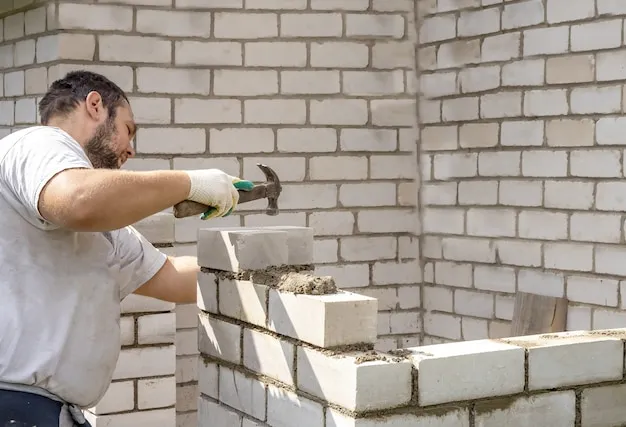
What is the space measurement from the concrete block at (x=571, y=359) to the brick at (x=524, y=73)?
2.68 meters

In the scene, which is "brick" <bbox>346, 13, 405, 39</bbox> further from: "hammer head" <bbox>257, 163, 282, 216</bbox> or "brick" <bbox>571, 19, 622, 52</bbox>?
"hammer head" <bbox>257, 163, 282, 216</bbox>

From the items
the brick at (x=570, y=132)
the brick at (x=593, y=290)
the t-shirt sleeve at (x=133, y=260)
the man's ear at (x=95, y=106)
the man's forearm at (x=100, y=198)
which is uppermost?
the brick at (x=570, y=132)

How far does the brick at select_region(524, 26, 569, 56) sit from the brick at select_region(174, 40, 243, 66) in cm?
157

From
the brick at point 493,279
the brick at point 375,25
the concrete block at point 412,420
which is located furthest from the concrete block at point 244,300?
the brick at point 375,25

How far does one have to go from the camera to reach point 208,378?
2.86 meters

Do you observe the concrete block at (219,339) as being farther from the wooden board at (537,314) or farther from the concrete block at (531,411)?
the wooden board at (537,314)

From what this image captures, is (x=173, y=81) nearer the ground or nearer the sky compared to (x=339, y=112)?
nearer the sky

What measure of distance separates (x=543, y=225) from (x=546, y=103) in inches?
25.3

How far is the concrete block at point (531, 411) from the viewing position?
2.33 meters

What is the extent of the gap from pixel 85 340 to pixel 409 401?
963 millimetres

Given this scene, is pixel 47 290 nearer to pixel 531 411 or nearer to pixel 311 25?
pixel 531 411

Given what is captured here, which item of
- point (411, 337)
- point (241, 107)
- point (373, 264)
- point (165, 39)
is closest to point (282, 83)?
point (241, 107)

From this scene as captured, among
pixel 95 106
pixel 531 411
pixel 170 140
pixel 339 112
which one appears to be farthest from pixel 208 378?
pixel 339 112

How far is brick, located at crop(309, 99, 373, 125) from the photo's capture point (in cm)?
546
